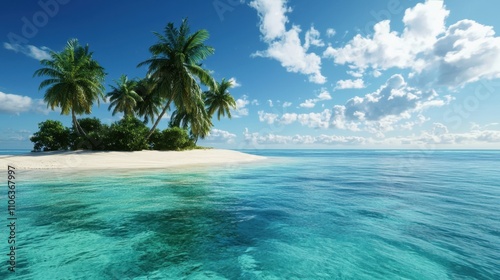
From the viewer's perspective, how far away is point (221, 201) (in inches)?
333

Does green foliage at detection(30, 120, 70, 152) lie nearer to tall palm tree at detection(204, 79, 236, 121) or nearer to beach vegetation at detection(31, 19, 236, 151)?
beach vegetation at detection(31, 19, 236, 151)

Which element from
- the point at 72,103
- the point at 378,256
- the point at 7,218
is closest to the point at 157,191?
the point at 7,218

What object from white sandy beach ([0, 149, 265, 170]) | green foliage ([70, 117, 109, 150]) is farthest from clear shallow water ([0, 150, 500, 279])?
green foliage ([70, 117, 109, 150])

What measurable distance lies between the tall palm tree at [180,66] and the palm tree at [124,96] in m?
8.72

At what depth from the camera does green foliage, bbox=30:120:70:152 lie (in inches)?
896

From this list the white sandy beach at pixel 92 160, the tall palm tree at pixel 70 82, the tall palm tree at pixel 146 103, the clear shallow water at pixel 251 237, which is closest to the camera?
the clear shallow water at pixel 251 237

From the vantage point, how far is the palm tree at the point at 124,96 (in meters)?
31.5

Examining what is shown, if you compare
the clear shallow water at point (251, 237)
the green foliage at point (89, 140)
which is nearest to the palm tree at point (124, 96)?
the green foliage at point (89, 140)

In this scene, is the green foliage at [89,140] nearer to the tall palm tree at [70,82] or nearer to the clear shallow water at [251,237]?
the tall palm tree at [70,82]

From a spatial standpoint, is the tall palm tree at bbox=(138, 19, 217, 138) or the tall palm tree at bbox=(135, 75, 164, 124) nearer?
the tall palm tree at bbox=(138, 19, 217, 138)

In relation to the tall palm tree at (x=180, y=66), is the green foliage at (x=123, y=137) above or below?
below

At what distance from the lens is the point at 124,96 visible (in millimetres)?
31359

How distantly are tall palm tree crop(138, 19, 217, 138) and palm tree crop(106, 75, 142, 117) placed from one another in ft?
28.6

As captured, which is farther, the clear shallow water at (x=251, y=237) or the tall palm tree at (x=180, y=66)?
the tall palm tree at (x=180, y=66)
